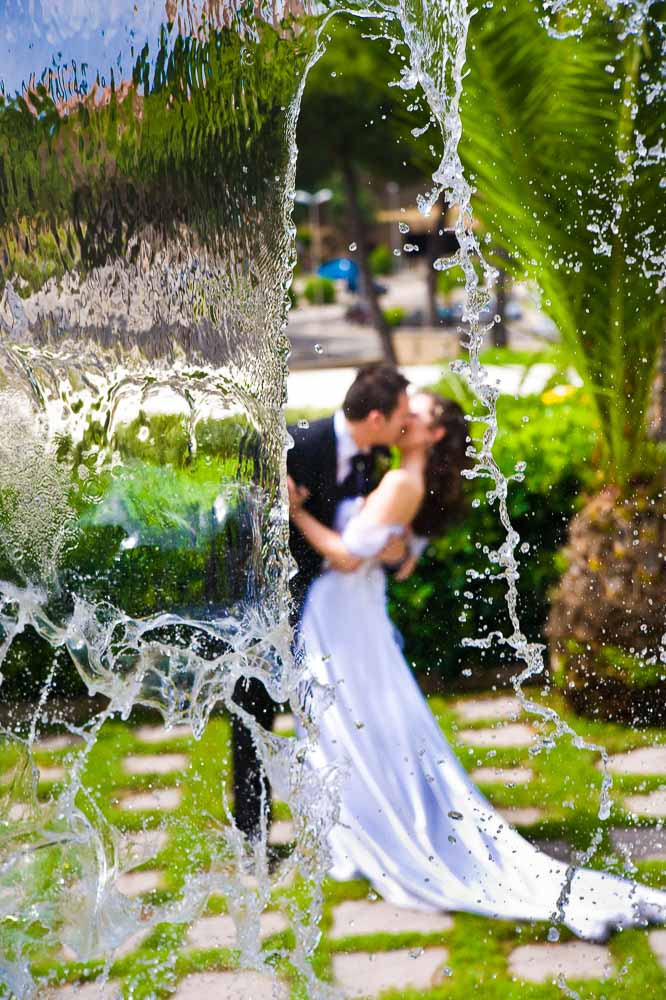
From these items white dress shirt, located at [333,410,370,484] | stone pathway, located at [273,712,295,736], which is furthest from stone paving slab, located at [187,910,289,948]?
white dress shirt, located at [333,410,370,484]

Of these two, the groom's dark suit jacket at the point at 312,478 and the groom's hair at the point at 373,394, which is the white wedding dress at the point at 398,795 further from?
the groom's hair at the point at 373,394

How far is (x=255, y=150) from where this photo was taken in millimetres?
2514

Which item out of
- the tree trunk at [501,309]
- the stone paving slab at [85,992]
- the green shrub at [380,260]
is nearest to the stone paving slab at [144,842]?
the stone paving slab at [85,992]

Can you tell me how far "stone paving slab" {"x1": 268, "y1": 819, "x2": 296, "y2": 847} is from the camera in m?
2.91

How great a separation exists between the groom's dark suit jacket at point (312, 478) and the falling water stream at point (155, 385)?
0.05 m

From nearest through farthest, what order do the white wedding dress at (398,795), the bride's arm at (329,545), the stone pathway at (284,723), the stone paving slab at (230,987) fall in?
the stone paving slab at (230,987) < the white wedding dress at (398,795) < the bride's arm at (329,545) < the stone pathway at (284,723)

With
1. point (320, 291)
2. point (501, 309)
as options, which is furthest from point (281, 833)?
point (320, 291)

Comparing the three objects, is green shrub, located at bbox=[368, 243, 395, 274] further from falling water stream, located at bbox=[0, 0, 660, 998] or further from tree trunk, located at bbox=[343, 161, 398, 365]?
falling water stream, located at bbox=[0, 0, 660, 998]

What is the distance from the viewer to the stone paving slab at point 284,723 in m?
3.19

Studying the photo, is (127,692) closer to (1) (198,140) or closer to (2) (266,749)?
(2) (266,749)

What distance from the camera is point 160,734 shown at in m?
3.41

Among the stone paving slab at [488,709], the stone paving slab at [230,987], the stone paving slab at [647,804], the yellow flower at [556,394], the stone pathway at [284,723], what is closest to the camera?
the stone paving slab at [230,987]

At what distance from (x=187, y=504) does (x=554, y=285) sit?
1.28 meters

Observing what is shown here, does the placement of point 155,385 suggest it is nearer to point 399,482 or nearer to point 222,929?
point 399,482
